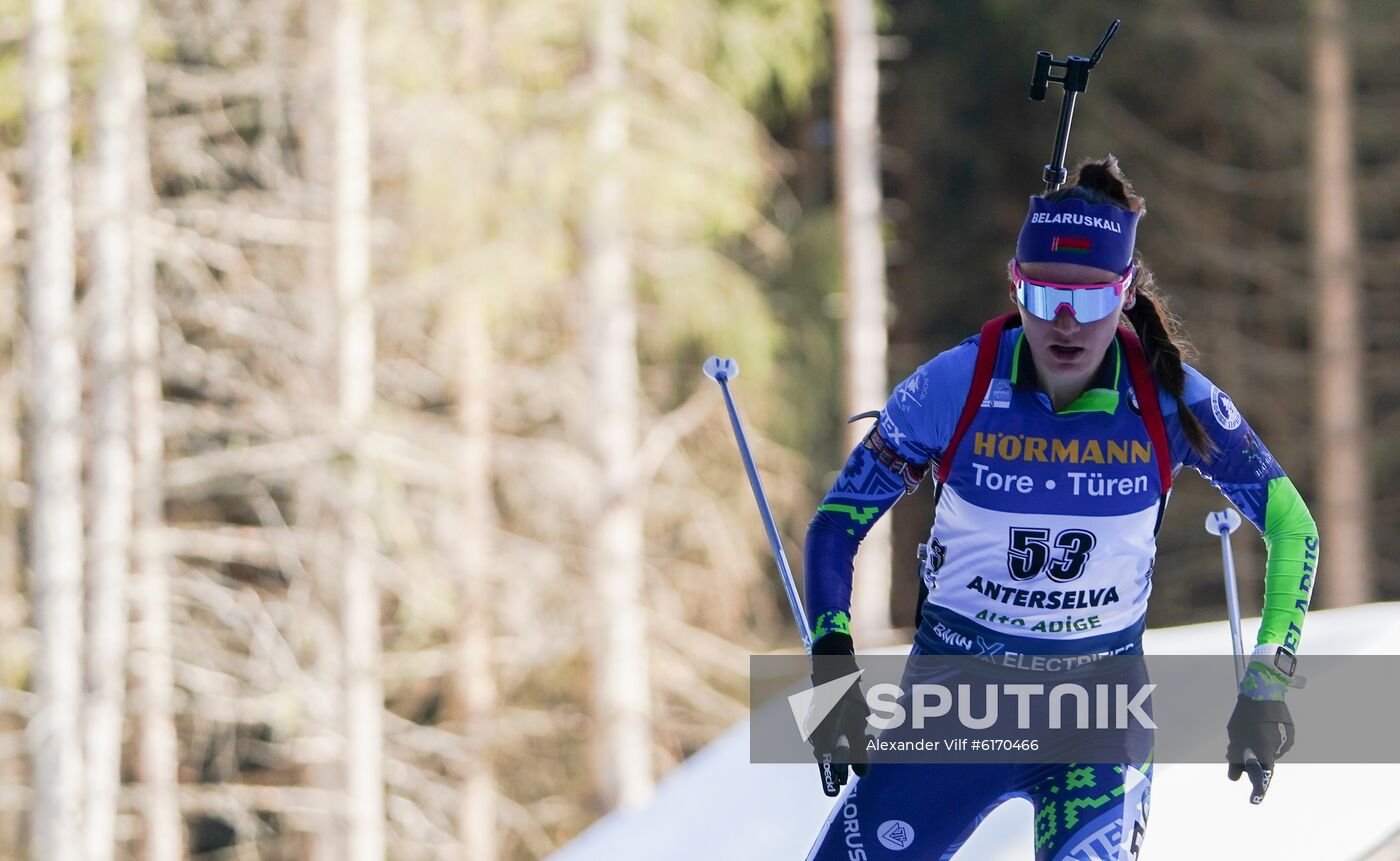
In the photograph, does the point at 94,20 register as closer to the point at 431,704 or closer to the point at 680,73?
the point at 680,73

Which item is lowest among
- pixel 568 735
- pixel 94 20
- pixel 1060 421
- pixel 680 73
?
pixel 1060 421

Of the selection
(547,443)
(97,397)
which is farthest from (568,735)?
(97,397)

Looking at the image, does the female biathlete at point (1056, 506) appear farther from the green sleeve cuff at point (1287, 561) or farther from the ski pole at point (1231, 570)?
the ski pole at point (1231, 570)

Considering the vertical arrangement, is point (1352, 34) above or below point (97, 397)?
above

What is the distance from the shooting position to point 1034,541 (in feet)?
8.29

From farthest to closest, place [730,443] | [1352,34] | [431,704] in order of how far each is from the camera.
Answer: [431,704]
[730,443]
[1352,34]

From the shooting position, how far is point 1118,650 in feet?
8.71

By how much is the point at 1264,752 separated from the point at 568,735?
37.9 ft

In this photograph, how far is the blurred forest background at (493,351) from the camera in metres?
9.22

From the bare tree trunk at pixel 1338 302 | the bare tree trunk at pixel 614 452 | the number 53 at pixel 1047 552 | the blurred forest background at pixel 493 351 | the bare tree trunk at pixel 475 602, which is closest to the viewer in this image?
the number 53 at pixel 1047 552

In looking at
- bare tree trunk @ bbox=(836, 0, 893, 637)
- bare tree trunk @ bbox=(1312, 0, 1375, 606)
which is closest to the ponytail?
bare tree trunk @ bbox=(836, 0, 893, 637)

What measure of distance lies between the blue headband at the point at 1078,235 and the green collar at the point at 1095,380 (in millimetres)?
151

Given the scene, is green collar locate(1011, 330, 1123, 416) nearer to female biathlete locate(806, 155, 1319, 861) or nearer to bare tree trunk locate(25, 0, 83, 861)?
female biathlete locate(806, 155, 1319, 861)

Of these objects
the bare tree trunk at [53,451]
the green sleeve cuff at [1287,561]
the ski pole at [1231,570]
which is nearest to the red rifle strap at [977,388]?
the green sleeve cuff at [1287,561]
